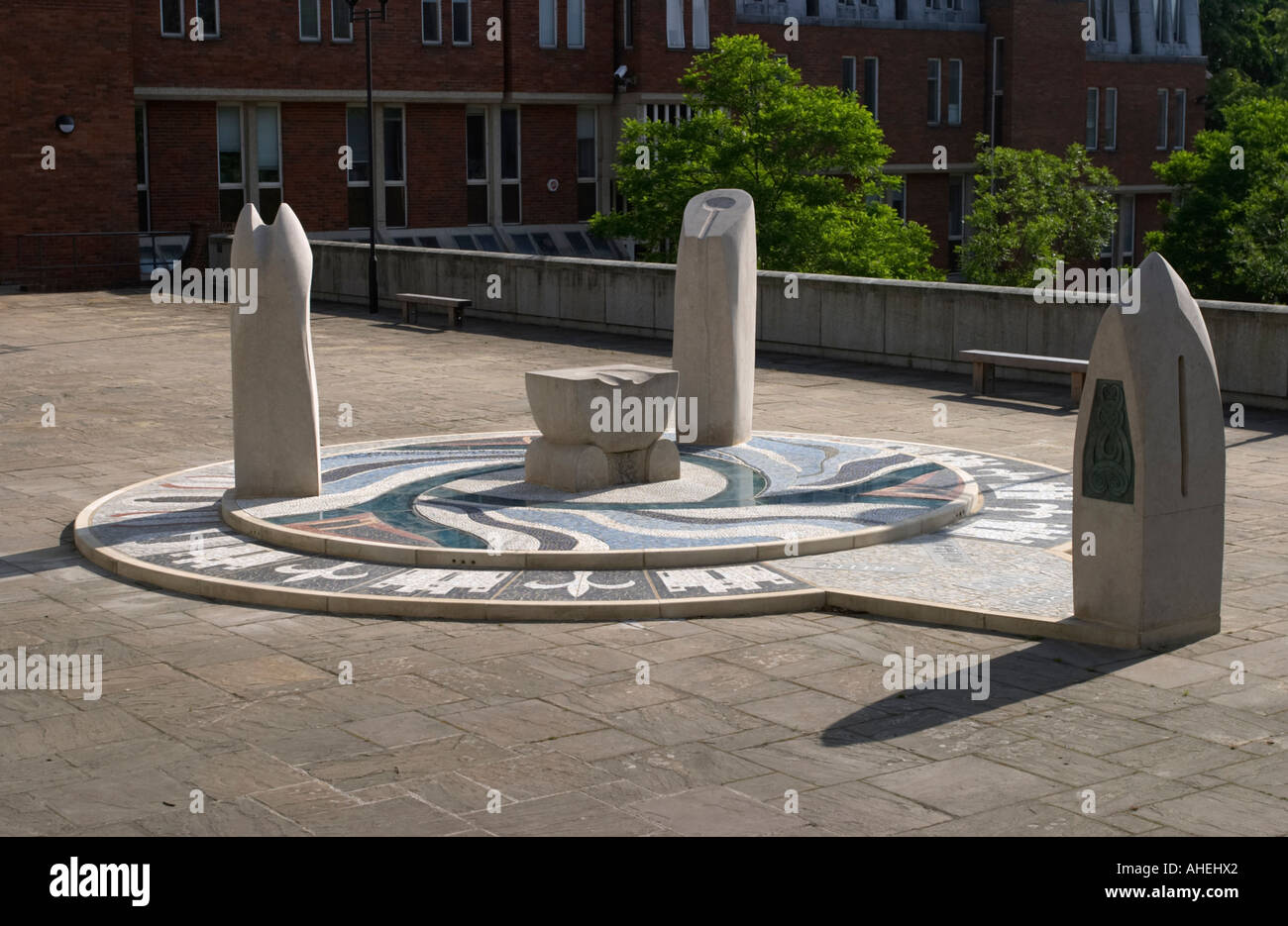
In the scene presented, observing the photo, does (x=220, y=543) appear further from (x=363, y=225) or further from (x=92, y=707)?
(x=363, y=225)

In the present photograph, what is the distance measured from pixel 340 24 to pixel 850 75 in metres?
19.6

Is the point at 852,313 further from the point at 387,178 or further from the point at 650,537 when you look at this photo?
the point at 387,178

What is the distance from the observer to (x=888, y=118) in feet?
192

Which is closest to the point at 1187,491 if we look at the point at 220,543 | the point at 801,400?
the point at 220,543

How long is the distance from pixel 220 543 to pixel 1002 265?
39.6 meters

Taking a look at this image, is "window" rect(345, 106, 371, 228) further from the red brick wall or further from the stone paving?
the stone paving

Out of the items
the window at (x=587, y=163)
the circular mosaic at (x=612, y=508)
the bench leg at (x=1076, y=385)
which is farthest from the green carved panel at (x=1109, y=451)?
the window at (x=587, y=163)

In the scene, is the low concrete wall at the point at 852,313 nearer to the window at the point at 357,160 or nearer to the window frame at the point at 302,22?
the window frame at the point at 302,22

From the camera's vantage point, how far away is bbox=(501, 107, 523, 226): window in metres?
48.7

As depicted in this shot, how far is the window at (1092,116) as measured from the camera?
210ft

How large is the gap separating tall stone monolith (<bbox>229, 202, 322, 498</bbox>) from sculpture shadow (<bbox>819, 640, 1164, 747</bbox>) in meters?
6.38

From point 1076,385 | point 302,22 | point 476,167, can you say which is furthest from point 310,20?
point 1076,385

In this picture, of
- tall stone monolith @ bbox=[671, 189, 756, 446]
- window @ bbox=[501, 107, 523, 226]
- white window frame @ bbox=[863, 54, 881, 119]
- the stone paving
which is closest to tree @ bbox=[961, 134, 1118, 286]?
white window frame @ bbox=[863, 54, 881, 119]

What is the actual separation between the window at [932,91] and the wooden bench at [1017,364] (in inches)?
1558
